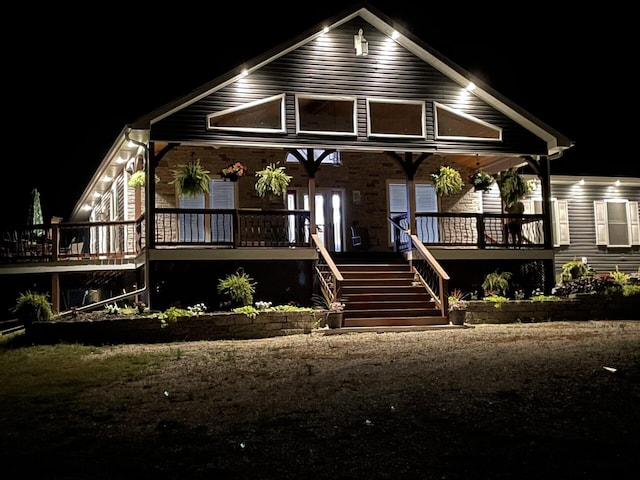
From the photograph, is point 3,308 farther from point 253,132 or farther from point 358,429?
point 358,429

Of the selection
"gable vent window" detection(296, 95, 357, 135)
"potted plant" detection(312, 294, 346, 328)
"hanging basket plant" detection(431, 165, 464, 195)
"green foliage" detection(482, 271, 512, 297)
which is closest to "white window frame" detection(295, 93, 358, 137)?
"gable vent window" detection(296, 95, 357, 135)

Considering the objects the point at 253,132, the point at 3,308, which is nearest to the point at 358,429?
the point at 253,132

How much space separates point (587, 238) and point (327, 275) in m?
10.5

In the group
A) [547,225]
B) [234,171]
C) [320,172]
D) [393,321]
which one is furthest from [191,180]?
[547,225]

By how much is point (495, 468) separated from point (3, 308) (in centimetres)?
2552

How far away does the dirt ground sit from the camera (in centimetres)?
529

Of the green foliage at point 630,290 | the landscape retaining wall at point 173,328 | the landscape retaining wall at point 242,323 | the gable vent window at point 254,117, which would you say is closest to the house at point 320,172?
the gable vent window at point 254,117

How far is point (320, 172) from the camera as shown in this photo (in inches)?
794

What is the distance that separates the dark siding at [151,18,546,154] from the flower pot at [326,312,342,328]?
15.8 ft

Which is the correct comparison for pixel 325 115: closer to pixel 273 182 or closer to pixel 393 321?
pixel 273 182

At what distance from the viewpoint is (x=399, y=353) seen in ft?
35.0

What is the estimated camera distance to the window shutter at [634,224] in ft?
74.9

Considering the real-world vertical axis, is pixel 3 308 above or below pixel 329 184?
below

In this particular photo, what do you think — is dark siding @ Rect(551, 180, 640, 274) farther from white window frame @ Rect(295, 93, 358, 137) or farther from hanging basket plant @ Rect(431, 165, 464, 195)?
white window frame @ Rect(295, 93, 358, 137)
